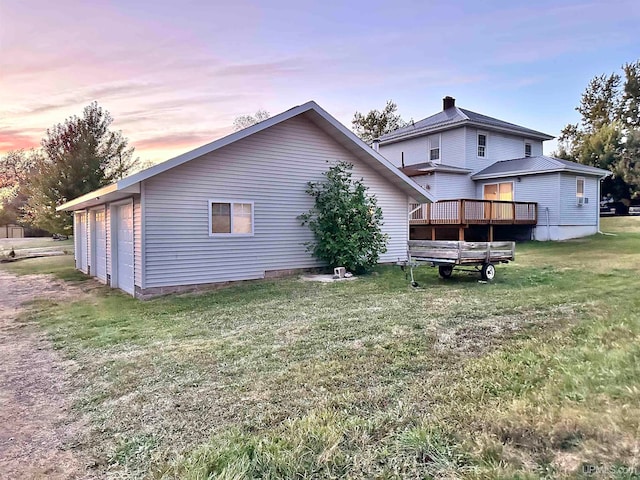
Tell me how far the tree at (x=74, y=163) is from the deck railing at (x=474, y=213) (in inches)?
722

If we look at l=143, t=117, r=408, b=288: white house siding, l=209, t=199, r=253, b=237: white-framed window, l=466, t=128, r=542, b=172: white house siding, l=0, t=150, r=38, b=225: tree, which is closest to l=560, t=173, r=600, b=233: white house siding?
l=466, t=128, r=542, b=172: white house siding

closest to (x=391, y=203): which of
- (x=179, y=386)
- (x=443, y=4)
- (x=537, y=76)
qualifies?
(x=443, y=4)

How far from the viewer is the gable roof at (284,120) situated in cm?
906

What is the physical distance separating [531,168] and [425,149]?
5530mm

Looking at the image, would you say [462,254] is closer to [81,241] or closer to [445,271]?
[445,271]

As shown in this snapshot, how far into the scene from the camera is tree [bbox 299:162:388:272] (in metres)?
11.6

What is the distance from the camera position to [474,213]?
17703 mm

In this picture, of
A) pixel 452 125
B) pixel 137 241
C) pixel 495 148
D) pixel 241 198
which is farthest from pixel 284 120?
pixel 495 148

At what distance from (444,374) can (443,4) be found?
11178 mm

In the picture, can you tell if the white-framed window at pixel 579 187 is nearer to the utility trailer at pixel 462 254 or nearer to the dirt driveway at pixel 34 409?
the utility trailer at pixel 462 254

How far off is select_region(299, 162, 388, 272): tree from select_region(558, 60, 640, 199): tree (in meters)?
23.7

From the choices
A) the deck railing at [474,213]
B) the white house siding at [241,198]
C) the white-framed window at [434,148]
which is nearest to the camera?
the white house siding at [241,198]

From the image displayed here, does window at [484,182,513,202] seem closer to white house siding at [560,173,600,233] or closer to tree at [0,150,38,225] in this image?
white house siding at [560,173,600,233]

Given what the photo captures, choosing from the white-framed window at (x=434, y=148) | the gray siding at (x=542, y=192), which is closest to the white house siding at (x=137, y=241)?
the white-framed window at (x=434, y=148)
